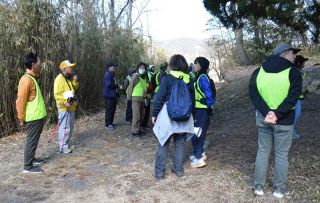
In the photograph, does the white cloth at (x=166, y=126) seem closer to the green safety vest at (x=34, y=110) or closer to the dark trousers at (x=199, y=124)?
the dark trousers at (x=199, y=124)

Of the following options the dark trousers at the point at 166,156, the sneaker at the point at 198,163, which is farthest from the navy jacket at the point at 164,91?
the sneaker at the point at 198,163

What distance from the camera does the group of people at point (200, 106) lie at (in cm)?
434

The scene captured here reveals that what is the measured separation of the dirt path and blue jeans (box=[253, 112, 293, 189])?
0.23 m

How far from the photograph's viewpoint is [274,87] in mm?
4352

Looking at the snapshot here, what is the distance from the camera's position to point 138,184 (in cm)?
519

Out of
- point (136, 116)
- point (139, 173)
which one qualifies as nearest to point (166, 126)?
point (139, 173)

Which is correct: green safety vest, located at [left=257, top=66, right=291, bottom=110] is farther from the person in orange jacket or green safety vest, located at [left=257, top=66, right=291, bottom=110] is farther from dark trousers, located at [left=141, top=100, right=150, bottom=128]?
dark trousers, located at [left=141, top=100, right=150, bottom=128]

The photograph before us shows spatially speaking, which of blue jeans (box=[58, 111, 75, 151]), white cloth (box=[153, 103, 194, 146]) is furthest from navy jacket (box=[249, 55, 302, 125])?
blue jeans (box=[58, 111, 75, 151])

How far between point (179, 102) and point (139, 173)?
123 cm

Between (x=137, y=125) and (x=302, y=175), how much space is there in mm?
3746

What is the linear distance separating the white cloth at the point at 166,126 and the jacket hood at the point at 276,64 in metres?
1.31

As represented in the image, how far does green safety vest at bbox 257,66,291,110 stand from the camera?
432 centimetres

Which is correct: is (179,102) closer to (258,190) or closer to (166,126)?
(166,126)

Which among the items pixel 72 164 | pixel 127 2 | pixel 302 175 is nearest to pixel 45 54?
pixel 72 164
